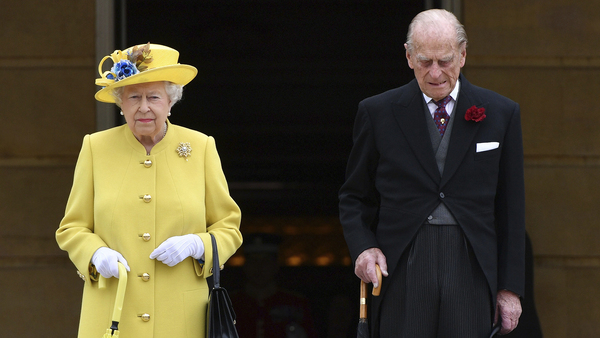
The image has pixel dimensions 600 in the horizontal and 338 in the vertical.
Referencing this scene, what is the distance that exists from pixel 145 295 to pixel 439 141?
4.41ft

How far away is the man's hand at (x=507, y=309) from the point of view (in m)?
3.29

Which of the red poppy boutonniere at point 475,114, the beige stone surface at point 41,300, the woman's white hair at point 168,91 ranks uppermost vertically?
the woman's white hair at point 168,91

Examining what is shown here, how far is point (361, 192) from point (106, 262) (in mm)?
1090

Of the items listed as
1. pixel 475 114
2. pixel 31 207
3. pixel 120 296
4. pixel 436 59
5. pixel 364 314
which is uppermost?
pixel 436 59

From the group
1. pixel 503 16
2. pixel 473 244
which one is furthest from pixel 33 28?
pixel 473 244

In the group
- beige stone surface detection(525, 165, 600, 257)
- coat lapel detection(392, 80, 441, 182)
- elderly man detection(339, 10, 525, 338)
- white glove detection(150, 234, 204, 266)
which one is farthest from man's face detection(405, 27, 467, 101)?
beige stone surface detection(525, 165, 600, 257)

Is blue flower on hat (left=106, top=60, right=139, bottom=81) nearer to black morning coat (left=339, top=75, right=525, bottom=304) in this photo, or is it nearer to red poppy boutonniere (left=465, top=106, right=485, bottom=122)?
black morning coat (left=339, top=75, right=525, bottom=304)

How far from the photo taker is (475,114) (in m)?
3.30

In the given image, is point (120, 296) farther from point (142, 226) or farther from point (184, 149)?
point (184, 149)

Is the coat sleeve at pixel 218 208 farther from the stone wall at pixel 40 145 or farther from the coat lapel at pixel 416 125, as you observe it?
the stone wall at pixel 40 145

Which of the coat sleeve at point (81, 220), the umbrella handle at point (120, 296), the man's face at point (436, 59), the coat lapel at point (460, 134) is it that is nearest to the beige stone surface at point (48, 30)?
the coat sleeve at point (81, 220)

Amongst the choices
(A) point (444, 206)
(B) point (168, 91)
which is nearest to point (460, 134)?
(A) point (444, 206)

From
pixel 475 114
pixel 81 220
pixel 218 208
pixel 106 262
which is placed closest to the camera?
pixel 106 262

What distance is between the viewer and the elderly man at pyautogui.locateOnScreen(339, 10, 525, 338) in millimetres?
3232
